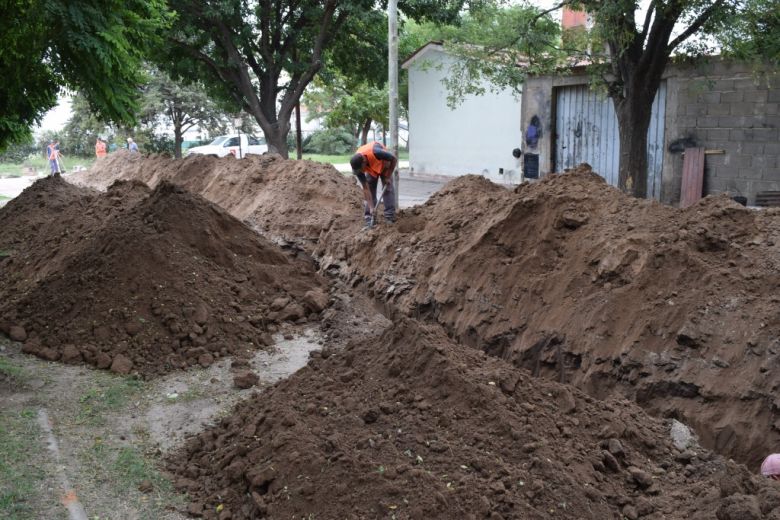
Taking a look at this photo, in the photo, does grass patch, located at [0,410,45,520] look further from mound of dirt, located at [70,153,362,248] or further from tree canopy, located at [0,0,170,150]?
mound of dirt, located at [70,153,362,248]

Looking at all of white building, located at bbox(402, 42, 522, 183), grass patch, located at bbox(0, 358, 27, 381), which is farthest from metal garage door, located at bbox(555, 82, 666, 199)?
grass patch, located at bbox(0, 358, 27, 381)

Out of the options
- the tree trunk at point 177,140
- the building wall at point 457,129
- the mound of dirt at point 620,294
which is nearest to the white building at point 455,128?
the building wall at point 457,129

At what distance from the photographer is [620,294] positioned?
7.16 m

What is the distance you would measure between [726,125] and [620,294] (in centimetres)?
952

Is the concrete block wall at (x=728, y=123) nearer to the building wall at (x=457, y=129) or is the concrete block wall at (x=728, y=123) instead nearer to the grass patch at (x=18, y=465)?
the building wall at (x=457, y=129)

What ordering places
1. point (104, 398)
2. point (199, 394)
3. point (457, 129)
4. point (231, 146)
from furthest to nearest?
point (231, 146) < point (457, 129) < point (199, 394) < point (104, 398)

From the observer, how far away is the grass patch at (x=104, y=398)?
21.0 feet

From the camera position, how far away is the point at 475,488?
414 cm

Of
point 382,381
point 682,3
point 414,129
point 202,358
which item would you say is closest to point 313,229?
point 202,358

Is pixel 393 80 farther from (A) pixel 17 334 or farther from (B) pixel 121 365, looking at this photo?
(A) pixel 17 334

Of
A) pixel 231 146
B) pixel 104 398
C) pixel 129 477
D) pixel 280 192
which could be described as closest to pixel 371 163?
pixel 280 192

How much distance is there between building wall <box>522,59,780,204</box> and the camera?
14.4 meters

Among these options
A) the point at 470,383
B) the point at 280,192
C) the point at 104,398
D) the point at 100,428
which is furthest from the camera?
the point at 280,192

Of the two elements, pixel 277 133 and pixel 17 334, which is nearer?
pixel 17 334
